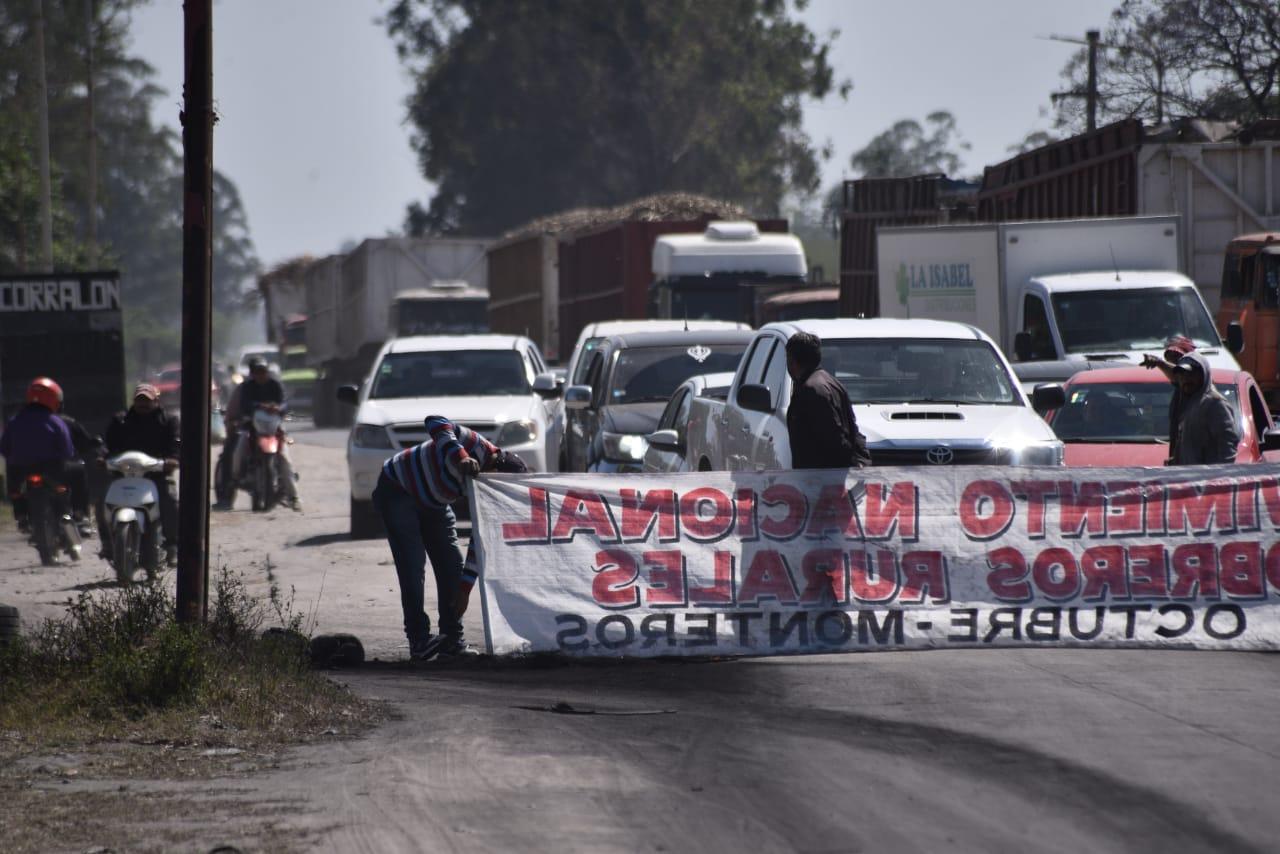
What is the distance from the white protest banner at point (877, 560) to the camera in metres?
10.5

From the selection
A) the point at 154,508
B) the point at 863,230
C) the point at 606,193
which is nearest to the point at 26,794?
the point at 154,508

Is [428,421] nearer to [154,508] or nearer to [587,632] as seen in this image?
[587,632]

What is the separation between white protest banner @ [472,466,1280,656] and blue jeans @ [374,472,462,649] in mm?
424

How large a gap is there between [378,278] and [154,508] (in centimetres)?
3276

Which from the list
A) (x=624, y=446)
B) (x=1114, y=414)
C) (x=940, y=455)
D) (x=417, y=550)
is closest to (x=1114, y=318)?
(x=1114, y=414)

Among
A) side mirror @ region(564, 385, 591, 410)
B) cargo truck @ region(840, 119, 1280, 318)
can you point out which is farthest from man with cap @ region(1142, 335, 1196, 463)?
cargo truck @ region(840, 119, 1280, 318)

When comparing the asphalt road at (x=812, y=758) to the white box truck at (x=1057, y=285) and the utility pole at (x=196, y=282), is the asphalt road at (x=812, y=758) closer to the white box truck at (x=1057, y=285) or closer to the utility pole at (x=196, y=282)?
the utility pole at (x=196, y=282)

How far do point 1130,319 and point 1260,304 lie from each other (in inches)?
81.8

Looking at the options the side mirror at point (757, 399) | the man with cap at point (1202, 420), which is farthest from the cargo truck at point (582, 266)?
the man with cap at point (1202, 420)

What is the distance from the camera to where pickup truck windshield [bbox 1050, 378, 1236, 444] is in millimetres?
15312

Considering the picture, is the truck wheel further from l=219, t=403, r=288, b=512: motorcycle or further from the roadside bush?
the roadside bush

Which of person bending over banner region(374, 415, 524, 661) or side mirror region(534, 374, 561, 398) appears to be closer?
person bending over banner region(374, 415, 524, 661)

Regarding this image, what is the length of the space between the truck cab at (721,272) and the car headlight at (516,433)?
1047 cm

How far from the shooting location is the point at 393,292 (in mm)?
47625
